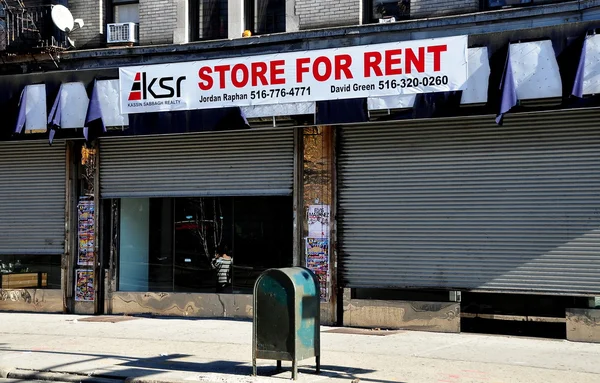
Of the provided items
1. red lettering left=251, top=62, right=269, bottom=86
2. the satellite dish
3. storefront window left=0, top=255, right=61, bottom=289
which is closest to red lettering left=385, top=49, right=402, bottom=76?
red lettering left=251, top=62, right=269, bottom=86

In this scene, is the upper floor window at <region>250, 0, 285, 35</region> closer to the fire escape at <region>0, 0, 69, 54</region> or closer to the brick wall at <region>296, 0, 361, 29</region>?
the brick wall at <region>296, 0, 361, 29</region>

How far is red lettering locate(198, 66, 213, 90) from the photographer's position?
15.6 m

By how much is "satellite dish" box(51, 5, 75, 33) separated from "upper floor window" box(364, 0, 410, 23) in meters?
6.56

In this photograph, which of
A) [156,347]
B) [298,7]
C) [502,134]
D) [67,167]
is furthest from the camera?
[67,167]

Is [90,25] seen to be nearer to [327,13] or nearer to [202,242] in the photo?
[202,242]

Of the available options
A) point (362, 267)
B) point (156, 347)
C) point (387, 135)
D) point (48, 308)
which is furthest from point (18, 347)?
point (387, 135)

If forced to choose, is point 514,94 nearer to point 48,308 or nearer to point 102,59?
point 102,59

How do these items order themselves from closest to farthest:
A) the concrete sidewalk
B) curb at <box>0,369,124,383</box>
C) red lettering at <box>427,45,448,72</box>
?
the concrete sidewalk < curb at <box>0,369,124,383</box> < red lettering at <box>427,45,448,72</box>

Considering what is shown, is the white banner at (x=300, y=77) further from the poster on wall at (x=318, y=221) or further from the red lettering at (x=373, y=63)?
the poster on wall at (x=318, y=221)

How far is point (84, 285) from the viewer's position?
17375mm

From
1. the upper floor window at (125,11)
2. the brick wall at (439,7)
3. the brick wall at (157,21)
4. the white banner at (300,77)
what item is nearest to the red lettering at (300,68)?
the white banner at (300,77)

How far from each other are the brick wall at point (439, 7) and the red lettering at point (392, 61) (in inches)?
47.5

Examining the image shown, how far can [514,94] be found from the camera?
13.0 meters

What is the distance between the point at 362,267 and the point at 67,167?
6958mm
